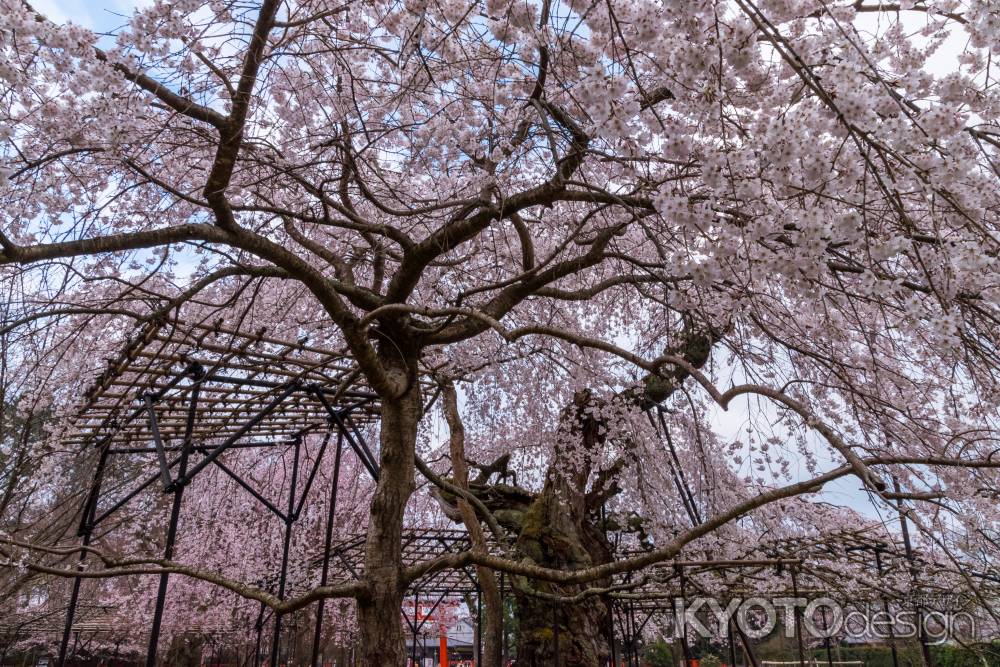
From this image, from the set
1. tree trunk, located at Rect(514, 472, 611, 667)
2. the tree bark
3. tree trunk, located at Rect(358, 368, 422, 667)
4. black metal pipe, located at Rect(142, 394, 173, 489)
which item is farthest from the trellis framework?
tree trunk, located at Rect(514, 472, 611, 667)

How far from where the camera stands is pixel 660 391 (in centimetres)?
641

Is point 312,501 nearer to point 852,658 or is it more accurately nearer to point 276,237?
point 276,237

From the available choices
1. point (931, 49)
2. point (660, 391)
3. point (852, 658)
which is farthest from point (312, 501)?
point (852, 658)

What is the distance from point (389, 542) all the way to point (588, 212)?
2.48 metres

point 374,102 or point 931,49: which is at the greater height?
point 374,102

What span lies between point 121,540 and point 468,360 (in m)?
11.1

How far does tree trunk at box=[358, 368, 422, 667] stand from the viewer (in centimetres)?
365

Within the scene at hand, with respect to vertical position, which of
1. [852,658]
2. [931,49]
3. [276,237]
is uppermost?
[276,237]

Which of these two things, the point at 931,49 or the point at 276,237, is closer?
the point at 931,49

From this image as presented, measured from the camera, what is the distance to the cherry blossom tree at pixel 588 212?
2.24 metres

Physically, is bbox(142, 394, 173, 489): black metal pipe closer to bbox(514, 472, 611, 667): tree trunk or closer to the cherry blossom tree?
the cherry blossom tree

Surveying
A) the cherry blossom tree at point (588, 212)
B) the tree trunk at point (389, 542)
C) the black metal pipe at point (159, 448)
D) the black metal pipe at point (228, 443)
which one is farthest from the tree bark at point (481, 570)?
the black metal pipe at point (159, 448)

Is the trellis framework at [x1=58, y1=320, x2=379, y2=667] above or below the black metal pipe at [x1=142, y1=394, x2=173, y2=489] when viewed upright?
above

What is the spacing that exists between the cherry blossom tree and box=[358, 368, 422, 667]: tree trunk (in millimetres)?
18
